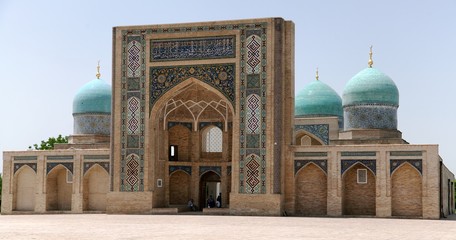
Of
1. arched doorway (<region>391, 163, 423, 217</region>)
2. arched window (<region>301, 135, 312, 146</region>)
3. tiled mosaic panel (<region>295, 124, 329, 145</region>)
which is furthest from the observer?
arched window (<region>301, 135, 312, 146</region>)

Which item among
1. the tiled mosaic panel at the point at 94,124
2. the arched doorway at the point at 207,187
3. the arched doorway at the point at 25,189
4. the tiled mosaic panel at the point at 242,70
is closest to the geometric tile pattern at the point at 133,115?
the tiled mosaic panel at the point at 242,70

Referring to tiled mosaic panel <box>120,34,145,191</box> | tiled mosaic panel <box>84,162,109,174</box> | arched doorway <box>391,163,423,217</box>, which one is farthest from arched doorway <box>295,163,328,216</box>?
tiled mosaic panel <box>84,162,109,174</box>

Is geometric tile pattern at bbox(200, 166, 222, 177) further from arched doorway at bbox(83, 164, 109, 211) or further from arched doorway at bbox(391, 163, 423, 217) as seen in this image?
arched doorway at bbox(391, 163, 423, 217)

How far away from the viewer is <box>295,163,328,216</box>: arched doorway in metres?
22.6

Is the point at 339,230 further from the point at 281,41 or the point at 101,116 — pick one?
the point at 101,116

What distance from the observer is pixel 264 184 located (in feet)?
72.7

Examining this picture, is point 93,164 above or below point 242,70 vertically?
below

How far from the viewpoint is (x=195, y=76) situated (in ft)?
75.3

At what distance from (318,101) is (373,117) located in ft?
9.34

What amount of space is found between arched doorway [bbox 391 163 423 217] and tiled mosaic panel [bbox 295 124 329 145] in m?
6.05

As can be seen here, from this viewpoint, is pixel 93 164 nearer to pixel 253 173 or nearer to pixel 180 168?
pixel 180 168

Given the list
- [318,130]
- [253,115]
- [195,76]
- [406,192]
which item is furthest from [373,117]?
[195,76]

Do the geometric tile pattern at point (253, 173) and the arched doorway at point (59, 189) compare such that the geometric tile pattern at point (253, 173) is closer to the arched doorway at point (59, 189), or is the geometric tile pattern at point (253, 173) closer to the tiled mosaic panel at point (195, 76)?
the tiled mosaic panel at point (195, 76)

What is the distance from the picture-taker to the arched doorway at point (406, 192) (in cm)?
2167
